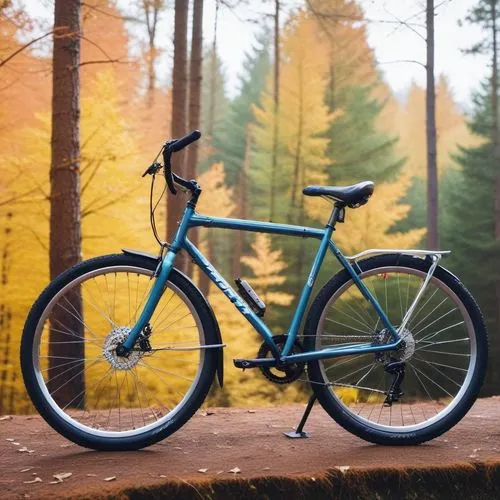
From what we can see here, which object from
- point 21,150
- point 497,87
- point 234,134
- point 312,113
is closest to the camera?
point 21,150

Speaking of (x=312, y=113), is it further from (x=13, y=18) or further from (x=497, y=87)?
(x=13, y=18)

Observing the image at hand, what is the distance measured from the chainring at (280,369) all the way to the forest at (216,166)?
3.68 meters

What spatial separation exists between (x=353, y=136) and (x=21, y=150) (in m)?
11.0

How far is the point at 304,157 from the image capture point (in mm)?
18766

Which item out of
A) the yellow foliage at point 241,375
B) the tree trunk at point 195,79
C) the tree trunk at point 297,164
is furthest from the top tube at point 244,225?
the tree trunk at point 297,164

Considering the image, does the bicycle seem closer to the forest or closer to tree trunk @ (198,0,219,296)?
the forest

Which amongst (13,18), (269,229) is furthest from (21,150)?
(269,229)

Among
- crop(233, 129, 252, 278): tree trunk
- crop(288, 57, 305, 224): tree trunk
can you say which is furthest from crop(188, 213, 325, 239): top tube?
crop(233, 129, 252, 278): tree trunk

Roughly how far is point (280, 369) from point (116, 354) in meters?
0.75

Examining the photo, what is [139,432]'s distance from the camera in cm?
312

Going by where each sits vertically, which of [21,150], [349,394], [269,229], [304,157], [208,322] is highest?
[304,157]

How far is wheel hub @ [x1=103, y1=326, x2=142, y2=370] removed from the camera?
3062 mm

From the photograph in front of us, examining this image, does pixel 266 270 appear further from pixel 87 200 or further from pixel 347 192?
pixel 347 192

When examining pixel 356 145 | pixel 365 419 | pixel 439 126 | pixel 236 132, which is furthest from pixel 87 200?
pixel 439 126
